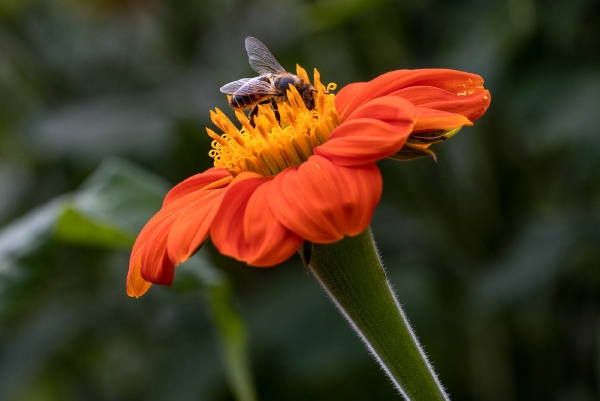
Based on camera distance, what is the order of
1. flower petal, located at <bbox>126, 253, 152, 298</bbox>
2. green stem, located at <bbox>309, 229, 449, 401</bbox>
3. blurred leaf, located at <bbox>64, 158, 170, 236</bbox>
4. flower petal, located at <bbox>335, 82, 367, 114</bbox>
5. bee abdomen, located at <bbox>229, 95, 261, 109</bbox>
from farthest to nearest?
1. blurred leaf, located at <bbox>64, 158, 170, 236</bbox>
2. bee abdomen, located at <bbox>229, 95, 261, 109</bbox>
3. flower petal, located at <bbox>335, 82, 367, 114</bbox>
4. flower petal, located at <bbox>126, 253, 152, 298</bbox>
5. green stem, located at <bbox>309, 229, 449, 401</bbox>

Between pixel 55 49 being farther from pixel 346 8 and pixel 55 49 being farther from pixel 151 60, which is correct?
pixel 346 8

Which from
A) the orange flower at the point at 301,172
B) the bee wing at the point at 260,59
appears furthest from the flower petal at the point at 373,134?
the bee wing at the point at 260,59

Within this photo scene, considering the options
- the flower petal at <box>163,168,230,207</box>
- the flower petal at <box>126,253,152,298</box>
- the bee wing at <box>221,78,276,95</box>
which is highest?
the bee wing at <box>221,78,276,95</box>

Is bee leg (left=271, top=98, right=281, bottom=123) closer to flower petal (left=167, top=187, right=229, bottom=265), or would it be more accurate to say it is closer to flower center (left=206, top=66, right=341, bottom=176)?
flower center (left=206, top=66, right=341, bottom=176)

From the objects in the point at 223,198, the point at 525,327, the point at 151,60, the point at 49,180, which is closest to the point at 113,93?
the point at 151,60

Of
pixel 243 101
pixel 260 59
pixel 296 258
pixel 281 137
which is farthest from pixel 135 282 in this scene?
pixel 296 258

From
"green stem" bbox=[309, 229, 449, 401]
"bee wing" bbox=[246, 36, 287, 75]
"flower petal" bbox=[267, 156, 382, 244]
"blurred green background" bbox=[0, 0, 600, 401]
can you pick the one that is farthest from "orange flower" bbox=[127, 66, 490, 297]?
"blurred green background" bbox=[0, 0, 600, 401]
